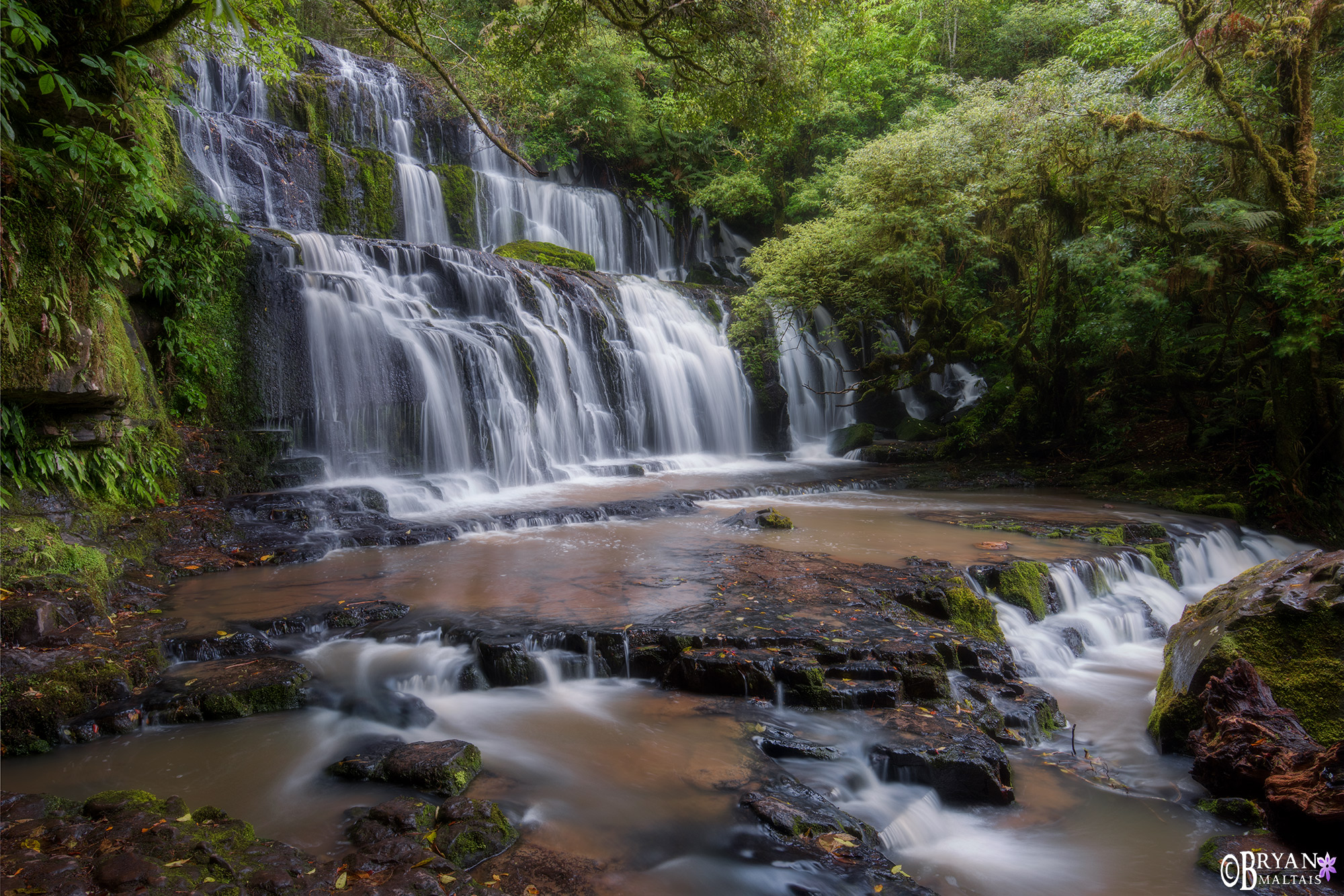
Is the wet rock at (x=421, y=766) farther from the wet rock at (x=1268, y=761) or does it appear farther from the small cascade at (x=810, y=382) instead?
the small cascade at (x=810, y=382)

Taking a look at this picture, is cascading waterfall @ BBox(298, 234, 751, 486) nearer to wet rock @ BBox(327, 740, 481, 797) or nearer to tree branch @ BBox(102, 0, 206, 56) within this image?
tree branch @ BBox(102, 0, 206, 56)

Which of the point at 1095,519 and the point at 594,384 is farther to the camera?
the point at 594,384

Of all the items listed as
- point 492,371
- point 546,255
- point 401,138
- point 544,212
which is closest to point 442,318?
point 492,371

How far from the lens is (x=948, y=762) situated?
3.64 m

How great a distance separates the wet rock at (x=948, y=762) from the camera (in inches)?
141

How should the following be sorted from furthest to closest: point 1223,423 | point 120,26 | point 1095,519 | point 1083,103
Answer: point 1223,423 < point 1083,103 < point 1095,519 < point 120,26

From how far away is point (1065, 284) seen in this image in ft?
42.2

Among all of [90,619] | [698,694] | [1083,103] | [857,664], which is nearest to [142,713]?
[90,619]

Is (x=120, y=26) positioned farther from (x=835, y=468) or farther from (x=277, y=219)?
(x=835, y=468)

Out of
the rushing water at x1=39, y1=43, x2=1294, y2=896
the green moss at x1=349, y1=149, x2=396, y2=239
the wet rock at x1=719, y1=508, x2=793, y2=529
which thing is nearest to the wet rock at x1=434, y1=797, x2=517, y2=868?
the rushing water at x1=39, y1=43, x2=1294, y2=896

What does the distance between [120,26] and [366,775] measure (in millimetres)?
6678

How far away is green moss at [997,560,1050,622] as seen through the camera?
243 inches

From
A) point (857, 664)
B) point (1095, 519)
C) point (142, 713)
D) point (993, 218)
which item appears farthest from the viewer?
point (993, 218)

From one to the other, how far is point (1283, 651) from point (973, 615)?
185 centimetres
